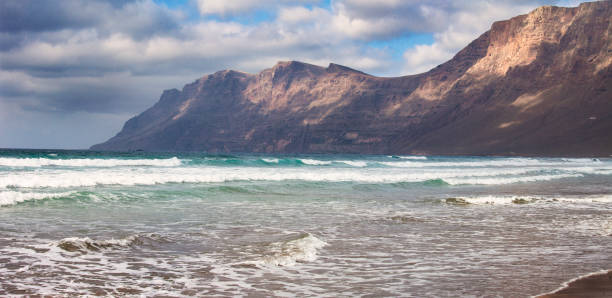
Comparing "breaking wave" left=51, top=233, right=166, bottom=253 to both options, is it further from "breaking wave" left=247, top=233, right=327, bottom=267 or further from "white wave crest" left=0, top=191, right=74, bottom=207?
"white wave crest" left=0, top=191, right=74, bottom=207

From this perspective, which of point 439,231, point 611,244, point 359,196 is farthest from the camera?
point 359,196

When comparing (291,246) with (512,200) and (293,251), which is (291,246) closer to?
(293,251)

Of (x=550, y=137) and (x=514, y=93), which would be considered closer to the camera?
(x=550, y=137)

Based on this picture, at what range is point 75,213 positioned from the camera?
12.7m

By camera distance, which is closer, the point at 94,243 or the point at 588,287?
the point at 588,287

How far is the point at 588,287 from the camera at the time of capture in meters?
6.22

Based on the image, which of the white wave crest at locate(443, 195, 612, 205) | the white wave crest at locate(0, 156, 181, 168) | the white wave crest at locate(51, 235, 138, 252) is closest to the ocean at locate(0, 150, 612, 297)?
the white wave crest at locate(51, 235, 138, 252)

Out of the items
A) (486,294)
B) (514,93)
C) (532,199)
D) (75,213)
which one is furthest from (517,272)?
(514,93)

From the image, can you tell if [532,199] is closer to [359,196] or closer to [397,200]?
[397,200]

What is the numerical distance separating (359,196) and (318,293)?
46.0 ft

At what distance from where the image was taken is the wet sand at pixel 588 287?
580cm

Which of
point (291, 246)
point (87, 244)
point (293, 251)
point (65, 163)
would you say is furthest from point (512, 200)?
point (65, 163)

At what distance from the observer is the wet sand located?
5.80 m

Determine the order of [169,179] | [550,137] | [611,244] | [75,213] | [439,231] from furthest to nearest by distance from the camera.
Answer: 1. [550,137]
2. [169,179]
3. [75,213]
4. [439,231]
5. [611,244]
